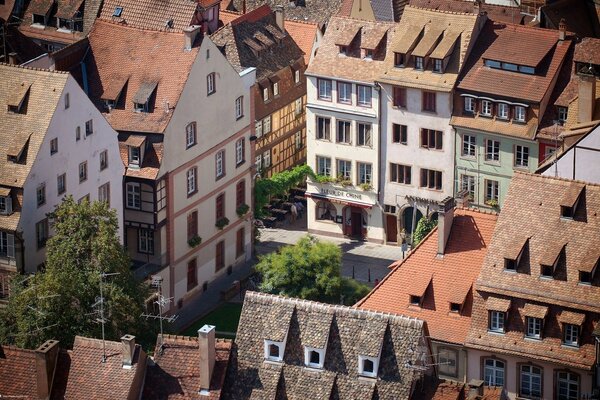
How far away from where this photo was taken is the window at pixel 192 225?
160 metres

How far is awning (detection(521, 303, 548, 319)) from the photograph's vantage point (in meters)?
132

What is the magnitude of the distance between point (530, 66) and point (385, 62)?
12549mm

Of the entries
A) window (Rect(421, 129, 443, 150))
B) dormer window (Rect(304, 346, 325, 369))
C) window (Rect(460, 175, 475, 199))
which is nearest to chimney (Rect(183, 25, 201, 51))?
window (Rect(421, 129, 443, 150))

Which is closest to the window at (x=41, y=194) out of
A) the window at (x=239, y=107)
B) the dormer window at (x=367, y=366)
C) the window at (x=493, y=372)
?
the window at (x=239, y=107)

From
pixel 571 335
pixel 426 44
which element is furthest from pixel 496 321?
pixel 426 44

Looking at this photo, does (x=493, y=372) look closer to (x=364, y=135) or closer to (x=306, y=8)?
(x=364, y=135)

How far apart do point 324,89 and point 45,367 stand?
174 ft

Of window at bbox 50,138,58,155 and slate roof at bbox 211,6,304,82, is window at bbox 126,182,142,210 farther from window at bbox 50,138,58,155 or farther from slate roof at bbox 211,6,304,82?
slate roof at bbox 211,6,304,82

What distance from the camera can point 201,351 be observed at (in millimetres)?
124875

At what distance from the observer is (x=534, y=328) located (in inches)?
5251

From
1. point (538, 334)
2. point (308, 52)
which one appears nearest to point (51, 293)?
point (538, 334)

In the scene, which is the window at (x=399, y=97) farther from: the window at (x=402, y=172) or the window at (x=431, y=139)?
the window at (x=402, y=172)

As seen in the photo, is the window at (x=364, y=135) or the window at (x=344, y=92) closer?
the window at (x=344, y=92)

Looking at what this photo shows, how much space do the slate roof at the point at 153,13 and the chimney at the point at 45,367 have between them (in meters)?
52.2
